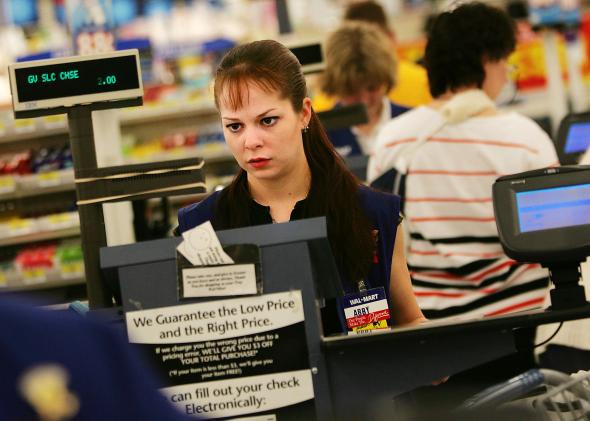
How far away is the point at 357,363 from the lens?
186 cm

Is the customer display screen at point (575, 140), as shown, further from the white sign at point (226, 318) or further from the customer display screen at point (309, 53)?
the white sign at point (226, 318)

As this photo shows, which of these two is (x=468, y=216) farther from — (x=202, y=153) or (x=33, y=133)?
(x=202, y=153)

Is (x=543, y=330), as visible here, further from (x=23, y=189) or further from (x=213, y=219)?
(x=23, y=189)

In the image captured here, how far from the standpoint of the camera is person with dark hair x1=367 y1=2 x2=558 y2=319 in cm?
318

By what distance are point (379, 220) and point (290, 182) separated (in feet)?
0.68

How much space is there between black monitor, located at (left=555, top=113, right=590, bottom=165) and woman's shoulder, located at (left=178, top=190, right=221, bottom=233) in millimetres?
1959

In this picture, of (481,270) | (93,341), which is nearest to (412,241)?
(481,270)

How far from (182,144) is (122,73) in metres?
5.73

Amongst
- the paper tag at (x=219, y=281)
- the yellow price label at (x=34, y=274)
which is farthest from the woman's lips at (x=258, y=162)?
the yellow price label at (x=34, y=274)

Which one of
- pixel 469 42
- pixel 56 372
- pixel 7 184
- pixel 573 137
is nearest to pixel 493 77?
pixel 469 42

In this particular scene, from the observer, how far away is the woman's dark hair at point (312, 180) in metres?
2.17

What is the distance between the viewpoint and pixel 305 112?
7.64 ft

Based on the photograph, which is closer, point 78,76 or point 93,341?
point 93,341

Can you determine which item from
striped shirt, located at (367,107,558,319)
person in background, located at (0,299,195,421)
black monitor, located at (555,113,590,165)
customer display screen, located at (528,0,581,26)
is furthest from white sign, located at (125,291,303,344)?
customer display screen, located at (528,0,581,26)
